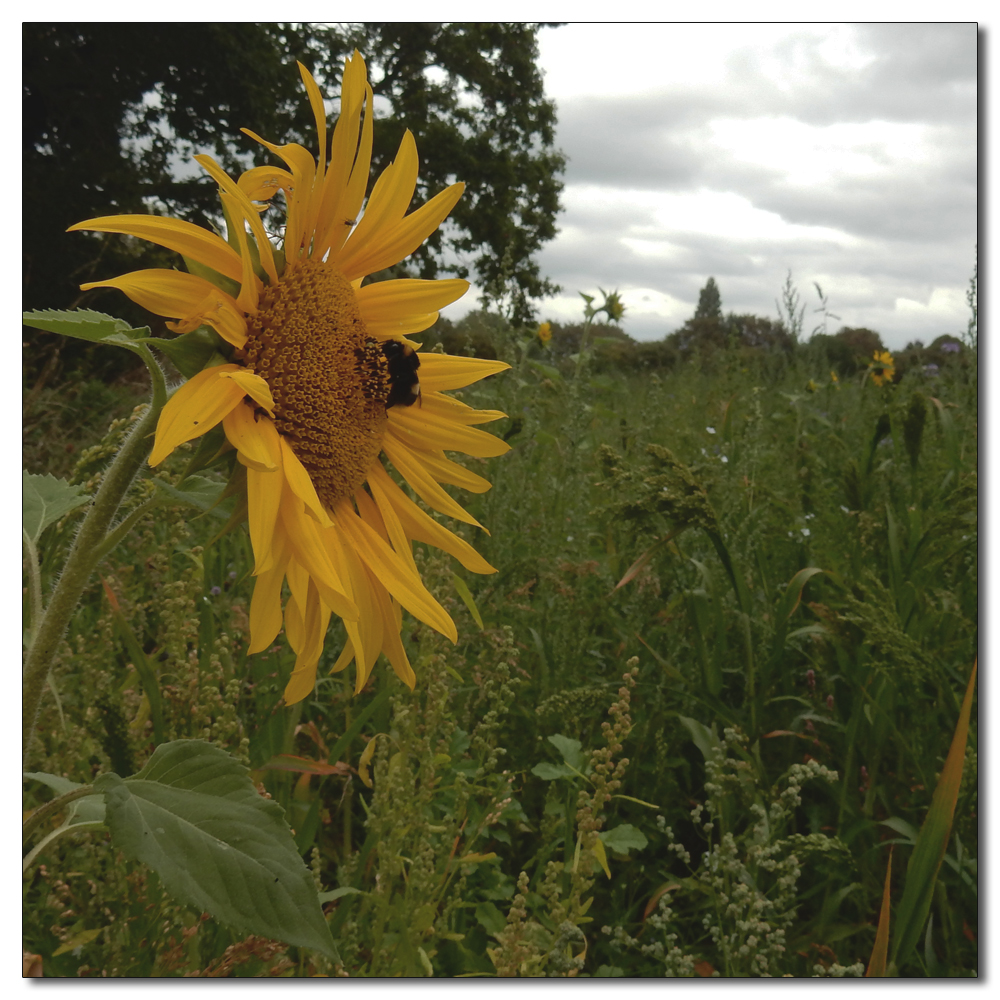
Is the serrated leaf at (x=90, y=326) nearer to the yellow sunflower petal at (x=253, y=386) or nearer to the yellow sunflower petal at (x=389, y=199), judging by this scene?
the yellow sunflower petal at (x=253, y=386)

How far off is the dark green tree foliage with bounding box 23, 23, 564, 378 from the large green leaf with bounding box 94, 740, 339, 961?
137 cm

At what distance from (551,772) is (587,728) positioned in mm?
296

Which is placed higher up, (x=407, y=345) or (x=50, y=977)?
(x=407, y=345)

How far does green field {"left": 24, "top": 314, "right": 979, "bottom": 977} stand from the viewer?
4.02 feet

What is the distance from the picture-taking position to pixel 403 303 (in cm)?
99

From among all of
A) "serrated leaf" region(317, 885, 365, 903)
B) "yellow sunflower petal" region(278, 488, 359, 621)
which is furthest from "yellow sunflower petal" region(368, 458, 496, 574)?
"serrated leaf" region(317, 885, 365, 903)

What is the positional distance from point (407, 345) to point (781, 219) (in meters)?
1.31

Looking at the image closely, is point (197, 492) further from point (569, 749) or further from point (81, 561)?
point (569, 749)

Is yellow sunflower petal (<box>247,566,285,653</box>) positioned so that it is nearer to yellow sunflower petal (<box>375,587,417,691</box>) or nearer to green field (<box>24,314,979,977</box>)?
yellow sunflower petal (<box>375,587,417,691</box>)
